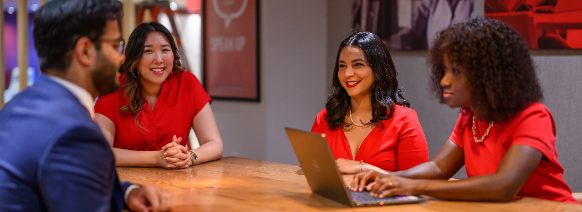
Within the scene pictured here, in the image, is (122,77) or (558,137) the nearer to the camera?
(122,77)

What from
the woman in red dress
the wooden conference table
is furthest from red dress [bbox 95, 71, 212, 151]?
the wooden conference table

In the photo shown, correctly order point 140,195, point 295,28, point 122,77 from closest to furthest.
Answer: point 140,195 → point 122,77 → point 295,28

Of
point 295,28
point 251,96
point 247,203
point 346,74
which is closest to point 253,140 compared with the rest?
point 251,96

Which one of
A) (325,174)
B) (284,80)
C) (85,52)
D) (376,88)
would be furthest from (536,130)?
(284,80)

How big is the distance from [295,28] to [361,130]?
6.89ft

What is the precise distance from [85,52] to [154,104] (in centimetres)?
139

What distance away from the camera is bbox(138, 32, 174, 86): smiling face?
255 cm

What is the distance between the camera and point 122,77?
263cm

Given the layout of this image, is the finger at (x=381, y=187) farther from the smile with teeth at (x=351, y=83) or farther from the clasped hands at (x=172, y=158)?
the clasped hands at (x=172, y=158)

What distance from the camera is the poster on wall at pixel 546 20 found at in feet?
9.71

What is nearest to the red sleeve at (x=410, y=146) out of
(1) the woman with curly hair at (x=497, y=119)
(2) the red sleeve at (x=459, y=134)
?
(2) the red sleeve at (x=459, y=134)

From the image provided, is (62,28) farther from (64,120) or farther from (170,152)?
(170,152)

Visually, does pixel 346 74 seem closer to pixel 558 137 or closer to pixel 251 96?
pixel 558 137

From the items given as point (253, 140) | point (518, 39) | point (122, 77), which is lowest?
point (253, 140)
